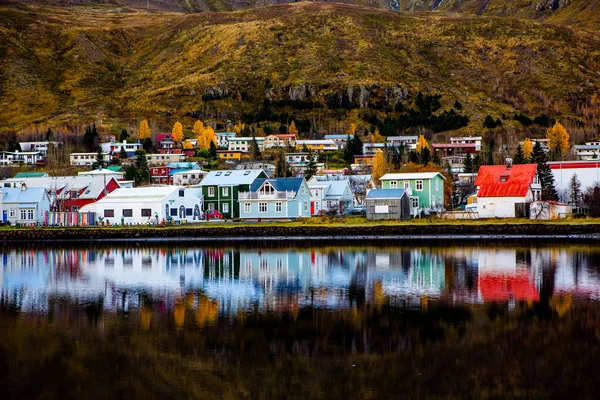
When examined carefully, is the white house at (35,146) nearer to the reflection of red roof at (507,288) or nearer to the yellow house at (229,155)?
the yellow house at (229,155)

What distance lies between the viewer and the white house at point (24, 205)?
76.7 meters

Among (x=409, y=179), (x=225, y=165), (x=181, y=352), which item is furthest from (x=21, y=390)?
(x=225, y=165)

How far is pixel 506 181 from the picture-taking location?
6475 cm

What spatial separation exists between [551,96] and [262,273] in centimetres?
16151

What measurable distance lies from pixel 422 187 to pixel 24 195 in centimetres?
3976

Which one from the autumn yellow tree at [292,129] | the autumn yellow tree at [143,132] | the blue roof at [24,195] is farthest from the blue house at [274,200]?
the autumn yellow tree at [292,129]

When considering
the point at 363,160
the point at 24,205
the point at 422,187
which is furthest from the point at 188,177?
the point at 422,187

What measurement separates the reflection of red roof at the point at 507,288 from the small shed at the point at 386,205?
31921 millimetres

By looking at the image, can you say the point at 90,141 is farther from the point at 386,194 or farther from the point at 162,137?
the point at 386,194

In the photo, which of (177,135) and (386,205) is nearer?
(386,205)

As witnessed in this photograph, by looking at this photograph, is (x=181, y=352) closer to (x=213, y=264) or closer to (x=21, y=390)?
(x=21, y=390)

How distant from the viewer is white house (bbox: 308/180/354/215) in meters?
78.0

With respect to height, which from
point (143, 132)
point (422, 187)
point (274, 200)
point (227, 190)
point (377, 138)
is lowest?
point (274, 200)

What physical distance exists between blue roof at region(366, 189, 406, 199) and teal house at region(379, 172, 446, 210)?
9.96 feet
